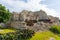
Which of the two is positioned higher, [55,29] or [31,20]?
[31,20]

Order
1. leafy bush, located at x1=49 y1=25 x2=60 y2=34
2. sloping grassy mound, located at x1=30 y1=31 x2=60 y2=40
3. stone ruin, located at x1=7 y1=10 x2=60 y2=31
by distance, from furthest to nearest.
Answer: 1. stone ruin, located at x1=7 y1=10 x2=60 y2=31
2. leafy bush, located at x1=49 y1=25 x2=60 y2=34
3. sloping grassy mound, located at x1=30 y1=31 x2=60 y2=40

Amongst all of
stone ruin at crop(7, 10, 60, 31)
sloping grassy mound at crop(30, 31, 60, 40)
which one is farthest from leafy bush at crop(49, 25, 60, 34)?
sloping grassy mound at crop(30, 31, 60, 40)

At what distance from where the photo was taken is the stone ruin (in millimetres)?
65312

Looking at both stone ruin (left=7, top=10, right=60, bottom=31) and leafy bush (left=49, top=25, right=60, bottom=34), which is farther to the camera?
stone ruin (left=7, top=10, right=60, bottom=31)

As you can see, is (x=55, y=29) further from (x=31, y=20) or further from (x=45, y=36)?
(x=31, y=20)

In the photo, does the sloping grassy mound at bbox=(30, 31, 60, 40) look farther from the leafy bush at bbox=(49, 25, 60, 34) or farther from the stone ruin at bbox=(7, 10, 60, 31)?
the stone ruin at bbox=(7, 10, 60, 31)

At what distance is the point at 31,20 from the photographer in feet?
237

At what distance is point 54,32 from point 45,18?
14234 mm

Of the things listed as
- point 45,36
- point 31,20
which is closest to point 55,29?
point 45,36

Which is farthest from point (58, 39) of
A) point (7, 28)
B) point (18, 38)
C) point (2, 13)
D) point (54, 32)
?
point (2, 13)

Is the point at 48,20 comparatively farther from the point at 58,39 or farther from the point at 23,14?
the point at 58,39

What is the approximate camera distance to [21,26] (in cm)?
6500

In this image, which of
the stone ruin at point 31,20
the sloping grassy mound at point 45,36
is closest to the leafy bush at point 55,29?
the stone ruin at point 31,20

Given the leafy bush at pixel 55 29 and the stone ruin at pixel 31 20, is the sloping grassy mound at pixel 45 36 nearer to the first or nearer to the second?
the leafy bush at pixel 55 29
